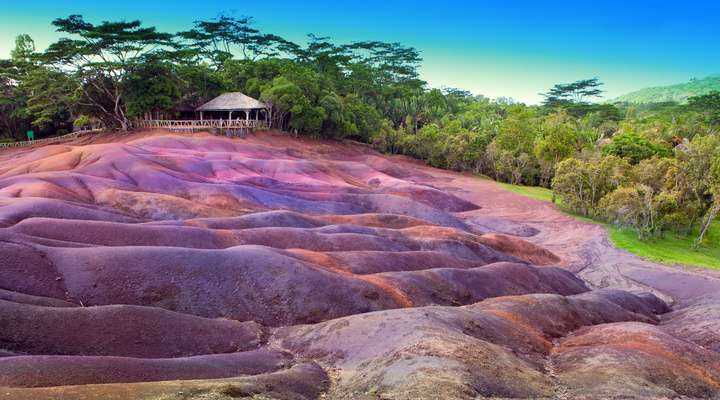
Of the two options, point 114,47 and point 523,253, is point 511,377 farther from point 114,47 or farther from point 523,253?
point 114,47

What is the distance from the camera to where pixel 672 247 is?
43625 millimetres

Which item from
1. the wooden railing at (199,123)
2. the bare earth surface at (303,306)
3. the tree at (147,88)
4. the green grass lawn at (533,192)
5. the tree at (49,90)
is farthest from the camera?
the wooden railing at (199,123)

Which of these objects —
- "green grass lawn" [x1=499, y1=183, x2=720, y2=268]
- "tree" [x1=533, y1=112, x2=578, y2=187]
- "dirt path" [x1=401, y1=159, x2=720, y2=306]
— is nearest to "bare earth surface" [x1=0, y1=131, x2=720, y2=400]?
"dirt path" [x1=401, y1=159, x2=720, y2=306]

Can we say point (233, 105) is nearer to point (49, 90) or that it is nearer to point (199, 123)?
point (199, 123)

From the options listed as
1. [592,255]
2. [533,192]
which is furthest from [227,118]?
[592,255]

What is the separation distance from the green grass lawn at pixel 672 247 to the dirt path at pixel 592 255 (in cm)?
99

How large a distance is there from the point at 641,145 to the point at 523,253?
35.1m

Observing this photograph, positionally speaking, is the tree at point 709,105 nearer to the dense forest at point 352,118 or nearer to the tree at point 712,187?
the dense forest at point 352,118

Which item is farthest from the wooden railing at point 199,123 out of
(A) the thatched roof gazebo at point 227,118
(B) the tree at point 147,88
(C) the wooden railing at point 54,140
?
(C) the wooden railing at point 54,140

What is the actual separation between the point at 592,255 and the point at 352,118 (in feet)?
166

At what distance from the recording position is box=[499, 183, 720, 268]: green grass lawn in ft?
131

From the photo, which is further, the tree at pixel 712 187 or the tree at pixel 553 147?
the tree at pixel 553 147

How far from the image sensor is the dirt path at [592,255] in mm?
34531

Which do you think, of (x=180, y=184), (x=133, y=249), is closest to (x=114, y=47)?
(x=180, y=184)
